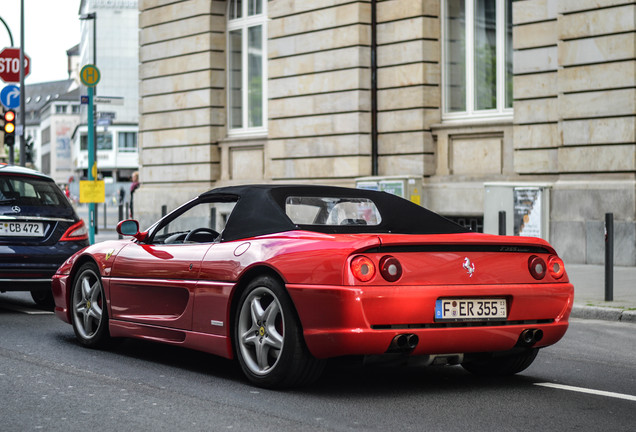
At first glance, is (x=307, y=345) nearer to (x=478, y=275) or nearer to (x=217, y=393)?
(x=217, y=393)

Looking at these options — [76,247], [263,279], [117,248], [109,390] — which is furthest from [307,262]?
[76,247]

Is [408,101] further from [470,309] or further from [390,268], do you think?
[390,268]

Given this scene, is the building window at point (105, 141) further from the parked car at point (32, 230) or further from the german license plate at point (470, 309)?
the german license plate at point (470, 309)

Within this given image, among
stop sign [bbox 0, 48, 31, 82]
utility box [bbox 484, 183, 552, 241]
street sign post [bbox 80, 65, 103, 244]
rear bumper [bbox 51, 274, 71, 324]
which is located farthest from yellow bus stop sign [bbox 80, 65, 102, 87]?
rear bumper [bbox 51, 274, 71, 324]

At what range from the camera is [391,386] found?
6.40 meters

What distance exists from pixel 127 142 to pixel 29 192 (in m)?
90.5

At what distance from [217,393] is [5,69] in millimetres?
23790

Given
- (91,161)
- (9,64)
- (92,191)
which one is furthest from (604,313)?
(9,64)

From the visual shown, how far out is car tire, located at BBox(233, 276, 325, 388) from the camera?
5965 millimetres

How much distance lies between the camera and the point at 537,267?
20.7ft

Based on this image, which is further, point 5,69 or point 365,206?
point 5,69

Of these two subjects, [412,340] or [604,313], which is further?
[604,313]

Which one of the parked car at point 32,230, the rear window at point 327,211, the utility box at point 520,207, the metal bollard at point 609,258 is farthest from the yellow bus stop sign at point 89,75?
the rear window at point 327,211

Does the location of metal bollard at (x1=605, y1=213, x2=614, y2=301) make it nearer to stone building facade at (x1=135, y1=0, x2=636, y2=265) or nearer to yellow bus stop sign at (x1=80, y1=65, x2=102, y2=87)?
stone building facade at (x1=135, y1=0, x2=636, y2=265)
